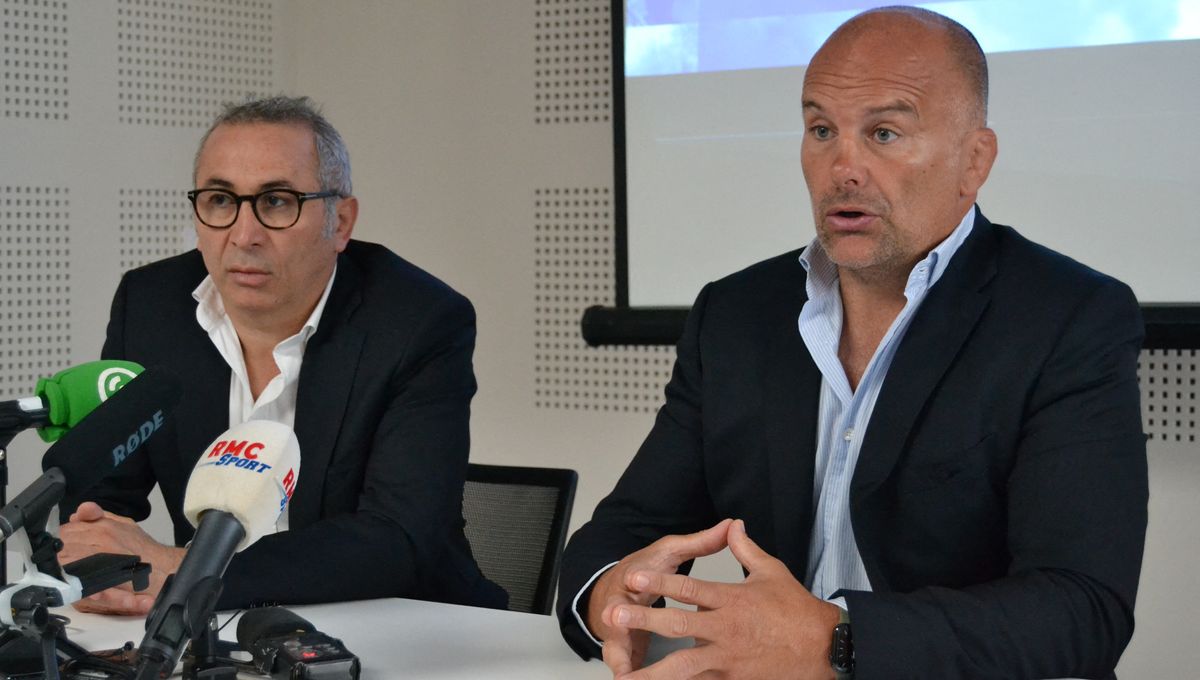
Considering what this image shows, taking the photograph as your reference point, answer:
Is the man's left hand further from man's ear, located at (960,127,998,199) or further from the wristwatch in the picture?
man's ear, located at (960,127,998,199)

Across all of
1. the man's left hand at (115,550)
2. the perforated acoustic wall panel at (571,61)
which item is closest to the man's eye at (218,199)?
the man's left hand at (115,550)

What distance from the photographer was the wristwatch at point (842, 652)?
1540mm

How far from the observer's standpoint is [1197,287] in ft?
11.2

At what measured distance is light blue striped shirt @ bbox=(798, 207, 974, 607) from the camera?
6.56 feet

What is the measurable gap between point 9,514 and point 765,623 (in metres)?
0.83

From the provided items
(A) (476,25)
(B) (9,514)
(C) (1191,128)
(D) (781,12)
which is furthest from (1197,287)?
(B) (9,514)

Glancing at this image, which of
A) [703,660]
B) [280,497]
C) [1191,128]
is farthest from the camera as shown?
[1191,128]

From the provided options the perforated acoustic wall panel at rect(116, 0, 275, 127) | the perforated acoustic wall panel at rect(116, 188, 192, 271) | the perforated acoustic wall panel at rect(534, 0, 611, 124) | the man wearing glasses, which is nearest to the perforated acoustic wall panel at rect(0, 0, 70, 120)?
the perforated acoustic wall panel at rect(116, 0, 275, 127)

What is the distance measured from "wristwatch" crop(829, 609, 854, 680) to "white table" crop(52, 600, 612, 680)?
291mm

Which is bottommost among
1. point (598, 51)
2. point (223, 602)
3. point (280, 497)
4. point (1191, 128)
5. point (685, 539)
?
point (223, 602)

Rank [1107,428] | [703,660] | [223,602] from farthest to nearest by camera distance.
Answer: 1. [223,602]
2. [1107,428]
3. [703,660]

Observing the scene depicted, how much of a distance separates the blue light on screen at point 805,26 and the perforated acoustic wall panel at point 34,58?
1832 millimetres

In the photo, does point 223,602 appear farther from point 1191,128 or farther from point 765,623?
point 1191,128

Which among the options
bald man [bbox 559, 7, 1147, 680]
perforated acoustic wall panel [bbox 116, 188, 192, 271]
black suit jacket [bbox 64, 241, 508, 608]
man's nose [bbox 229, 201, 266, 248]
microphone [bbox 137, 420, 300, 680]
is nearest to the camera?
microphone [bbox 137, 420, 300, 680]
